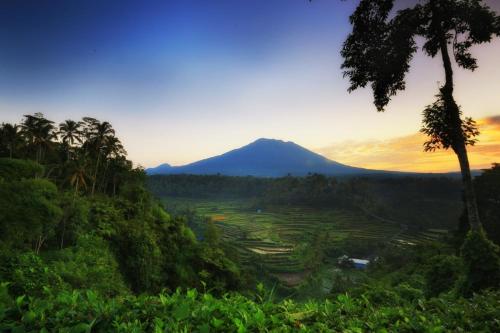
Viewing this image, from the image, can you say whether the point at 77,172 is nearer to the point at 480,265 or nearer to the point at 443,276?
the point at 443,276

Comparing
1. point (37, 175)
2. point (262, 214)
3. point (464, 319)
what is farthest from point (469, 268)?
point (262, 214)

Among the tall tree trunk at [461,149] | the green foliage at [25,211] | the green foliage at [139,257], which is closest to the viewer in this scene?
the tall tree trunk at [461,149]

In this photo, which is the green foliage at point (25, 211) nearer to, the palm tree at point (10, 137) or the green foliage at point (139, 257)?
the green foliage at point (139, 257)

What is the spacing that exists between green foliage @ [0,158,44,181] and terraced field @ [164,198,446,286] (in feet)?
103

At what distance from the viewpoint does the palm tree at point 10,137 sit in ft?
115

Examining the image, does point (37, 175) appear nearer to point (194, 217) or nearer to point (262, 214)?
point (194, 217)

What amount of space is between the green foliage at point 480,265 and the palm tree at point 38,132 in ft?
133

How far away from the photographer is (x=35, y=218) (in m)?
21.0

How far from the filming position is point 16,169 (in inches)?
936

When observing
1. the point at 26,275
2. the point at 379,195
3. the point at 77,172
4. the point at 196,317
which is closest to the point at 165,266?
the point at 77,172

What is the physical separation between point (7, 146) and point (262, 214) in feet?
269

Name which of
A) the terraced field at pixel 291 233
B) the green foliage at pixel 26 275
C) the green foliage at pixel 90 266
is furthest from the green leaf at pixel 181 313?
the terraced field at pixel 291 233

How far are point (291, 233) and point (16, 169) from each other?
2520 inches

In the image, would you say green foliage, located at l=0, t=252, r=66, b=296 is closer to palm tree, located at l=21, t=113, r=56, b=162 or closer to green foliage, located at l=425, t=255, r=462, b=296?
green foliage, located at l=425, t=255, r=462, b=296
